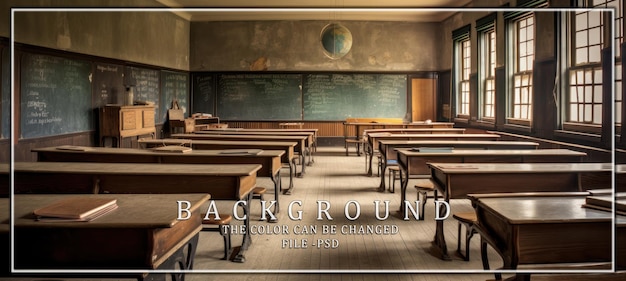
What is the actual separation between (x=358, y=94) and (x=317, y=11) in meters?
2.24

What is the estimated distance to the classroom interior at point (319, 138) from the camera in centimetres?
199

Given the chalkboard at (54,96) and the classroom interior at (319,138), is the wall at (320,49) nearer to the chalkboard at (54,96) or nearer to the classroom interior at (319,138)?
the classroom interior at (319,138)

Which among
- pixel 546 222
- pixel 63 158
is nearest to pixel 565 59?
pixel 546 222

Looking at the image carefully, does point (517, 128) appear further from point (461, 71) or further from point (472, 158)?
point (472, 158)

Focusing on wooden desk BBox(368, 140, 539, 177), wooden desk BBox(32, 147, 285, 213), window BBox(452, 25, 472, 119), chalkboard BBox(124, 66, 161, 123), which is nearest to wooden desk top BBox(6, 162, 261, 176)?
wooden desk BBox(32, 147, 285, 213)

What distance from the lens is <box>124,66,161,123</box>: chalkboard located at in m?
9.20

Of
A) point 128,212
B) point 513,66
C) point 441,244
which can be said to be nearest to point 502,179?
point 441,244

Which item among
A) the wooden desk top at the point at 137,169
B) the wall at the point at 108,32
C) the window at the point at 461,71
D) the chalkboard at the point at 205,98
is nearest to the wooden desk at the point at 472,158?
the wooden desk top at the point at 137,169

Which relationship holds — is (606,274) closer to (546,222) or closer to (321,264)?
(546,222)

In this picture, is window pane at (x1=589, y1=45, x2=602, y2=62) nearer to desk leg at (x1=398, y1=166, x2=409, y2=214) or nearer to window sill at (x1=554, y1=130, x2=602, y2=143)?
window sill at (x1=554, y1=130, x2=602, y2=143)

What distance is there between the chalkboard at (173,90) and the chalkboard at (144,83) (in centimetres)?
38

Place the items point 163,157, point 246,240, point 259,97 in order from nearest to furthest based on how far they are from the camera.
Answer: point 246,240 → point 163,157 → point 259,97

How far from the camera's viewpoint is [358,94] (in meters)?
12.9

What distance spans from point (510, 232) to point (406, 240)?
82.9 inches
